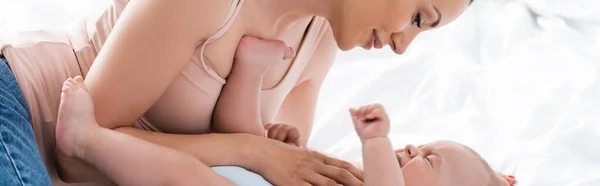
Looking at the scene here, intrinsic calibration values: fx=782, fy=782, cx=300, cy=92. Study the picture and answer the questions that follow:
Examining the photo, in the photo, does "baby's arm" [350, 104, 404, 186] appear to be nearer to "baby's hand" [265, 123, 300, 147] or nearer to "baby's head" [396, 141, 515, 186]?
"baby's head" [396, 141, 515, 186]

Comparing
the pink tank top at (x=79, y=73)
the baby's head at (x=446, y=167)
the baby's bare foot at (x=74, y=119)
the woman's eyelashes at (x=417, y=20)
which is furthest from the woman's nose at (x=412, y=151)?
the baby's bare foot at (x=74, y=119)

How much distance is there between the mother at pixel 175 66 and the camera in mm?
1087

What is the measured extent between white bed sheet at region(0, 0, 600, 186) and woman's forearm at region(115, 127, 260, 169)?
0.47m

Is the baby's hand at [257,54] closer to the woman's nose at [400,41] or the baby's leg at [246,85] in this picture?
the baby's leg at [246,85]

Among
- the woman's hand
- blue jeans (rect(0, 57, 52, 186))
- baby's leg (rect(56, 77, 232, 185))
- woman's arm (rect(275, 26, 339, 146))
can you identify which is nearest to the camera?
blue jeans (rect(0, 57, 52, 186))

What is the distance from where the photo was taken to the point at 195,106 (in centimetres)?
119

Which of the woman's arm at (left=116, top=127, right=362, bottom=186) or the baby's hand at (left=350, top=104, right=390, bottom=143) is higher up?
the baby's hand at (left=350, top=104, right=390, bottom=143)

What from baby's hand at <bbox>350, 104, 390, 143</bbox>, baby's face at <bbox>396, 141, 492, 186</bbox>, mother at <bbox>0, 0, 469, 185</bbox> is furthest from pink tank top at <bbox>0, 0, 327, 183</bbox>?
baby's face at <bbox>396, 141, 492, 186</bbox>

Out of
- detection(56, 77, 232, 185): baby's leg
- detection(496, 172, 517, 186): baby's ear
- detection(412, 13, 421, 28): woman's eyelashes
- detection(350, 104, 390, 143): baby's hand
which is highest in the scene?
detection(412, 13, 421, 28): woman's eyelashes

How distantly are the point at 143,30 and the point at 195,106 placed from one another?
0.16 metres

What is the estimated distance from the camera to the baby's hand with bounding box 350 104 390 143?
1151mm

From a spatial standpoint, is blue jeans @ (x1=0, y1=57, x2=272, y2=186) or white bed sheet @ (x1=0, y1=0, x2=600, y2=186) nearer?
blue jeans @ (x1=0, y1=57, x2=272, y2=186)

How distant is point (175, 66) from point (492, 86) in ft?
3.18

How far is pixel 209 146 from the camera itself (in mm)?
1168
